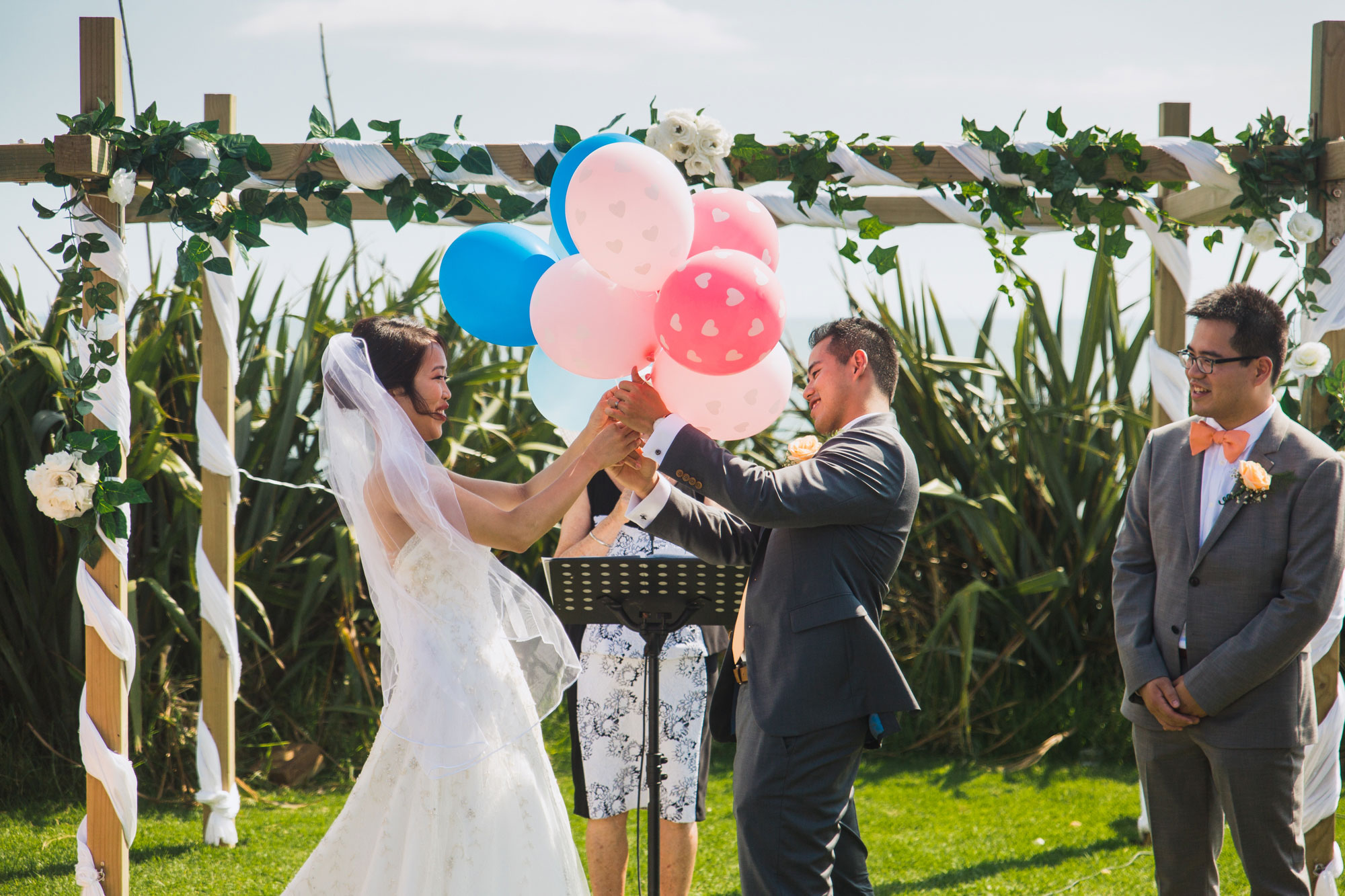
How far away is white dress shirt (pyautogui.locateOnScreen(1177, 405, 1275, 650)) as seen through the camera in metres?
2.80

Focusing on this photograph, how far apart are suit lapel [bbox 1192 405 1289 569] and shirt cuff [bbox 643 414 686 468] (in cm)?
136

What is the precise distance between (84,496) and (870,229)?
2501 mm

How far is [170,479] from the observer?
4.74 metres

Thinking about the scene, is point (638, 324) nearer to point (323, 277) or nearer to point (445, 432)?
point (445, 432)

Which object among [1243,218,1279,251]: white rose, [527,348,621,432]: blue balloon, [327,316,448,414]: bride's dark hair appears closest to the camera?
[327,316,448,414]: bride's dark hair

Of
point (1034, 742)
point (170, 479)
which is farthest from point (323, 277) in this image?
point (1034, 742)

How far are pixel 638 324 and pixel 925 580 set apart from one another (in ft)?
11.0

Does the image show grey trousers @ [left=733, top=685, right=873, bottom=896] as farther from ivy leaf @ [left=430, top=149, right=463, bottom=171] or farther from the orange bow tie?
ivy leaf @ [left=430, top=149, right=463, bottom=171]

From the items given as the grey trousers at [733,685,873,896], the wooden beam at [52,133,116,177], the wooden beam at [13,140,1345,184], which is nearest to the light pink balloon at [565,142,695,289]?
the wooden beam at [13,140,1345,184]

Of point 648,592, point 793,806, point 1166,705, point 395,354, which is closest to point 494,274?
point 395,354

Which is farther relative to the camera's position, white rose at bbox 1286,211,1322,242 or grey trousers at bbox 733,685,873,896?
white rose at bbox 1286,211,1322,242

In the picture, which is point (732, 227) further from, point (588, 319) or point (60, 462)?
point (60, 462)

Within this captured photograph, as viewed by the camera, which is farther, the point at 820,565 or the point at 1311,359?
the point at 1311,359

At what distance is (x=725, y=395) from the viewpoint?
2.62 metres
